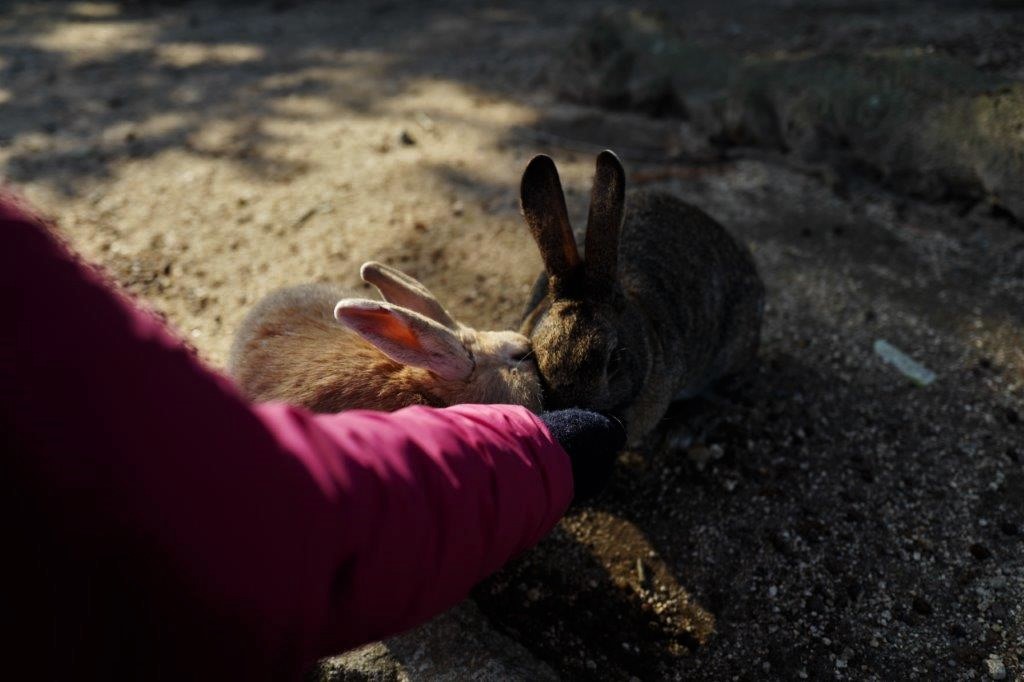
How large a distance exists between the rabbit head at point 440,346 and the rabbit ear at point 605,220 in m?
0.38

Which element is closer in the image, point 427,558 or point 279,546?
point 279,546

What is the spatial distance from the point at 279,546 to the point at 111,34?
27.3ft

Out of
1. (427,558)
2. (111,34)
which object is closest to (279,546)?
(427,558)

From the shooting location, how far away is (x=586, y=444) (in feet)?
6.83

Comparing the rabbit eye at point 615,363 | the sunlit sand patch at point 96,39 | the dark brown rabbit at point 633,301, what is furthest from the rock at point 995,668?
the sunlit sand patch at point 96,39

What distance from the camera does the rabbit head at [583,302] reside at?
107 inches

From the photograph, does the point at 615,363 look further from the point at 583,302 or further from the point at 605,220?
the point at 605,220

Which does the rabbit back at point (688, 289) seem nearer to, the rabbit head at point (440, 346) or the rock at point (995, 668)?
the rabbit head at point (440, 346)

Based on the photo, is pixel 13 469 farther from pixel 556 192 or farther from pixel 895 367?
pixel 895 367

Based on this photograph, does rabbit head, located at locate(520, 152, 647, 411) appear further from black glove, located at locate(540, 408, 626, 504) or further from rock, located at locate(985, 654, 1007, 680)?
rock, located at locate(985, 654, 1007, 680)

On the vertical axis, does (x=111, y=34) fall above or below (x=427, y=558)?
above

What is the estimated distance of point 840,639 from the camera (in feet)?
8.46

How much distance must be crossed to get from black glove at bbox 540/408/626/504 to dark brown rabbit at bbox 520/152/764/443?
54 cm

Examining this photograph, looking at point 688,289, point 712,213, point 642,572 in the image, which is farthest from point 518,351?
point 712,213
